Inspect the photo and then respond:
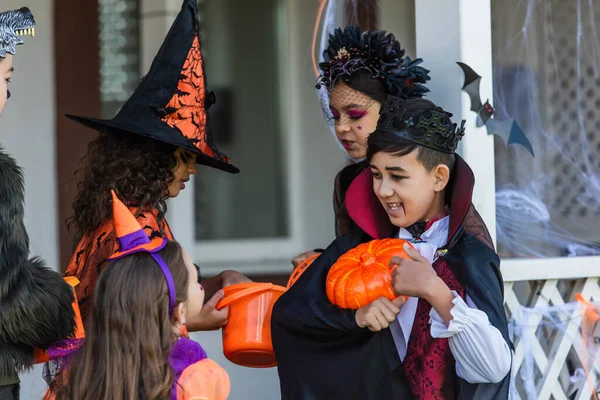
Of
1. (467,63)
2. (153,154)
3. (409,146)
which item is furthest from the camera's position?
(467,63)

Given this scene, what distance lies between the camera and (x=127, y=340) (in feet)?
7.55

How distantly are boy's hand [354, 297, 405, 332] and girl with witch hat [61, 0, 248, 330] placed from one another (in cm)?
59

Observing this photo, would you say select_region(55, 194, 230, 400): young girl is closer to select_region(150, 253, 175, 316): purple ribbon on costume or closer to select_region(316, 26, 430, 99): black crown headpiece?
select_region(150, 253, 175, 316): purple ribbon on costume

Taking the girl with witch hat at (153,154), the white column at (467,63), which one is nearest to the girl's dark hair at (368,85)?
the white column at (467,63)

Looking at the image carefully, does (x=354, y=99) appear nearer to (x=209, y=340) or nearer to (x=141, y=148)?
(x=141, y=148)

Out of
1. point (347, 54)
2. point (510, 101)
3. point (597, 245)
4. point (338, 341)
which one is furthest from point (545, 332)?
point (347, 54)

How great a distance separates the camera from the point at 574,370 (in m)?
3.84

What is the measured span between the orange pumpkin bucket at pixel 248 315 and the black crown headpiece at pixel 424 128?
731 mm

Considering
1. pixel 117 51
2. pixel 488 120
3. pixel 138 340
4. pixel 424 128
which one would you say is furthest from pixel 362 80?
pixel 117 51

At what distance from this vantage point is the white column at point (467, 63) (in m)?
3.42

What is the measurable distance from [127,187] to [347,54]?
0.98 meters

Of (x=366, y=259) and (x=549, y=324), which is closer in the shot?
(x=366, y=259)

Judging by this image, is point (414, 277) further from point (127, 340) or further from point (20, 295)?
point (20, 295)

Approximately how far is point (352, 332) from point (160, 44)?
260 centimetres
